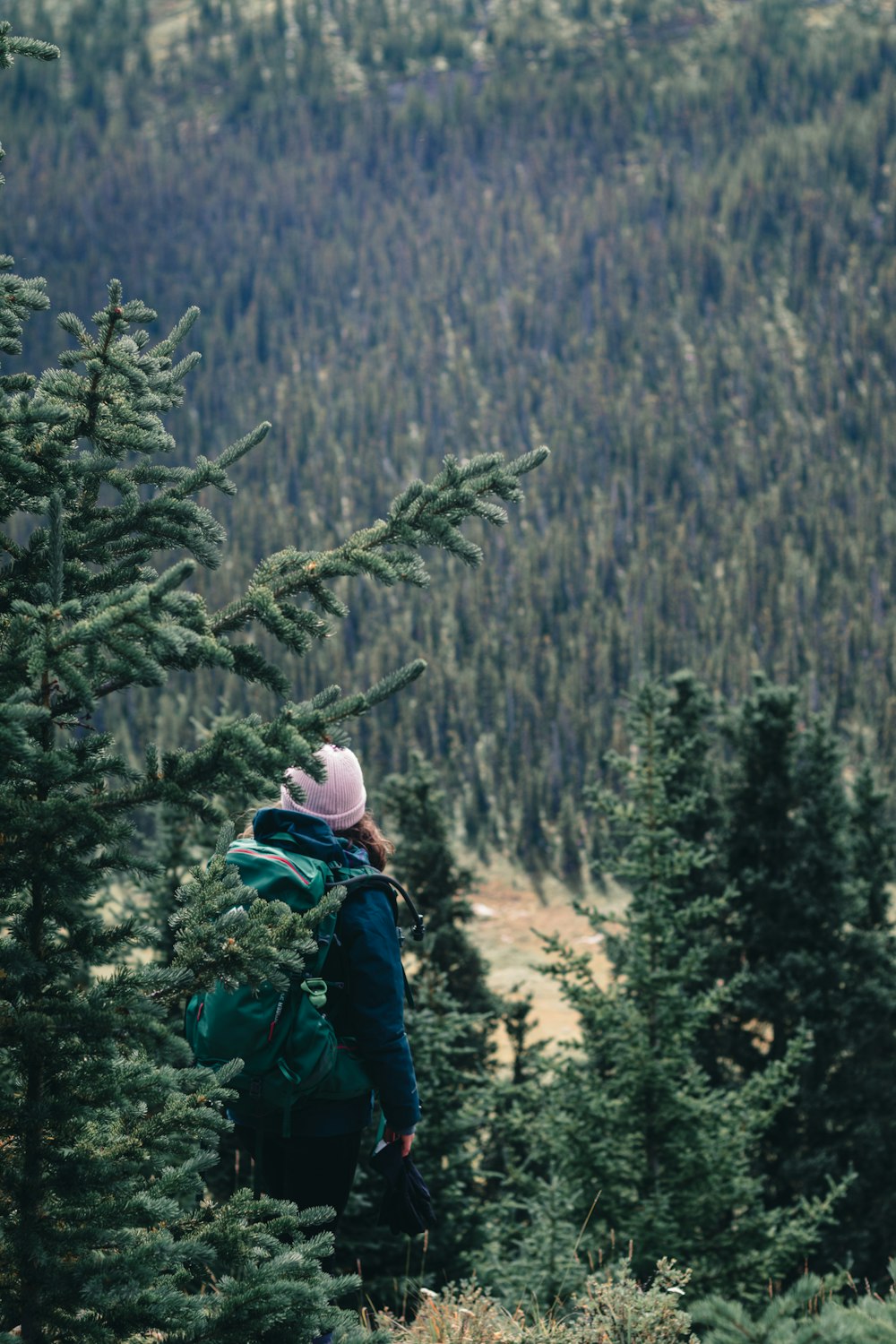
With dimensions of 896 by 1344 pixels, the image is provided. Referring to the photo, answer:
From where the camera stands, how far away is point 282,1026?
5.80m

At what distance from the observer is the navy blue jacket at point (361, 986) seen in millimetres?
5895

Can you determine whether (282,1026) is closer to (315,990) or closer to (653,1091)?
(315,990)

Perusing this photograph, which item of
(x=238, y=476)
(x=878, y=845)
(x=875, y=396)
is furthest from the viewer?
(x=238, y=476)

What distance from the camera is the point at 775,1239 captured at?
17156 millimetres

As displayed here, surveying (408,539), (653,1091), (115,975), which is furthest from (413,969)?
(115,975)

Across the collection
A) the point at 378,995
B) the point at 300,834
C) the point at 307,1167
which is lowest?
the point at 307,1167

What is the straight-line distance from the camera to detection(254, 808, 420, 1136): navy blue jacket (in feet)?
19.3

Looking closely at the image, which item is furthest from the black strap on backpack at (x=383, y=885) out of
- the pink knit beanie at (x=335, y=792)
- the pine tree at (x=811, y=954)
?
the pine tree at (x=811, y=954)

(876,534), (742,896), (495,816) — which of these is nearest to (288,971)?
(742,896)

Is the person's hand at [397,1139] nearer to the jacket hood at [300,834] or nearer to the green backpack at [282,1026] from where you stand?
the green backpack at [282,1026]

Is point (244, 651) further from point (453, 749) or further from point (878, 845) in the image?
point (453, 749)

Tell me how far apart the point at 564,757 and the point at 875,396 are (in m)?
79.8

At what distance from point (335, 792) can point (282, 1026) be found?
1.06m

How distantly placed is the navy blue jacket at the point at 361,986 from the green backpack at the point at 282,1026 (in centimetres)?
7
